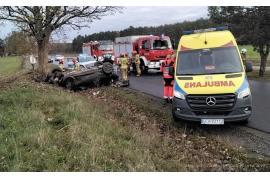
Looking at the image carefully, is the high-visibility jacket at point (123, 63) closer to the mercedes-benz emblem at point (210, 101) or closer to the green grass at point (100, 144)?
the green grass at point (100, 144)

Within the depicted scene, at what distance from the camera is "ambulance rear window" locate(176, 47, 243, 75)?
1062 cm

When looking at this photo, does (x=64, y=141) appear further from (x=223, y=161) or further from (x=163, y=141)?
(x=223, y=161)

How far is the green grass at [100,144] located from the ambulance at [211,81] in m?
0.65

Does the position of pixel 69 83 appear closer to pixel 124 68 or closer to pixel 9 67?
pixel 124 68

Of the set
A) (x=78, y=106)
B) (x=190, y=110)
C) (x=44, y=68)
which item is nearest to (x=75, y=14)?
(x=44, y=68)

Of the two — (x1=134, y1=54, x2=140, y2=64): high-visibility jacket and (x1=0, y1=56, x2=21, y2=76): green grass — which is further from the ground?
(x1=134, y1=54, x2=140, y2=64): high-visibility jacket

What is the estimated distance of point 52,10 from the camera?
22656 millimetres

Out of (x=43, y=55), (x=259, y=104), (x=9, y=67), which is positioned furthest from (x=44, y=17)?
A: (x=9, y=67)

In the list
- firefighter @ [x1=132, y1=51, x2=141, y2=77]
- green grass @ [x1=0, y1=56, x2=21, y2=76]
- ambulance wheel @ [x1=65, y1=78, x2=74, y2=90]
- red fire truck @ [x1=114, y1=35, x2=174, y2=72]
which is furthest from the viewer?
green grass @ [x1=0, y1=56, x2=21, y2=76]

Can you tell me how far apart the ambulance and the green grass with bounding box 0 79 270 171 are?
645 millimetres

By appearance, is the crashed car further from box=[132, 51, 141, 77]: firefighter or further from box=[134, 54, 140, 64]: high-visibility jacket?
box=[132, 51, 141, 77]: firefighter

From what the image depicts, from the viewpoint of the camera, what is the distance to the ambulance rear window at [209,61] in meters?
10.6

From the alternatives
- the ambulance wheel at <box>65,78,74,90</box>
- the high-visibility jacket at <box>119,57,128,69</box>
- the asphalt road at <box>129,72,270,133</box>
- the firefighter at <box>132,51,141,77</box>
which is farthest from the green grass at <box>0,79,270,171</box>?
the firefighter at <box>132,51,141,77</box>
